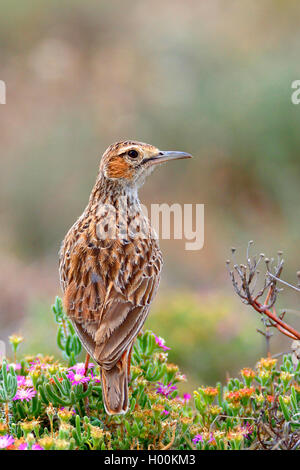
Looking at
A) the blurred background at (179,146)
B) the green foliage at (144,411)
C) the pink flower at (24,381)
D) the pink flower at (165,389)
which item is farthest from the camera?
the blurred background at (179,146)

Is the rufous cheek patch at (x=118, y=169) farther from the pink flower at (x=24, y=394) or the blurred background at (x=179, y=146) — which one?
the blurred background at (x=179, y=146)

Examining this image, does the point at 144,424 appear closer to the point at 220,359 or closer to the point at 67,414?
the point at 67,414

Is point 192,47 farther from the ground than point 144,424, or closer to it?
farther from the ground

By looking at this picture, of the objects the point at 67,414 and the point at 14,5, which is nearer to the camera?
the point at 67,414

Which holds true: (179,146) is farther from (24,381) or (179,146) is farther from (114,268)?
(24,381)

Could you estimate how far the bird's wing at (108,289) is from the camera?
10.2 feet

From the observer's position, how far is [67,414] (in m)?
2.74

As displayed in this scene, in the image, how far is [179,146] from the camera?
9867 mm

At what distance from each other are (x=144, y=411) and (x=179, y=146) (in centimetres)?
723

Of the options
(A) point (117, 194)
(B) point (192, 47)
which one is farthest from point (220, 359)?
(B) point (192, 47)

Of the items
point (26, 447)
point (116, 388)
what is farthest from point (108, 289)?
point (26, 447)

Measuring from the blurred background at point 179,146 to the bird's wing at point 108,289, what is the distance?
9.08 ft

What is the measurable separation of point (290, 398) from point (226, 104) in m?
7.90

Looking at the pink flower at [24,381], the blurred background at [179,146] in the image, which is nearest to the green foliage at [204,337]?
the blurred background at [179,146]
